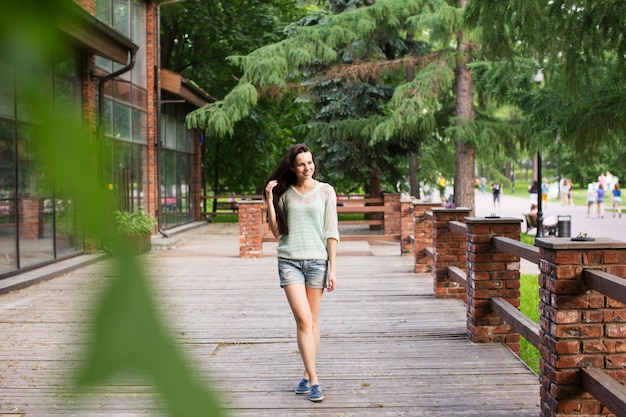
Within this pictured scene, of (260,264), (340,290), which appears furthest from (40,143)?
(260,264)

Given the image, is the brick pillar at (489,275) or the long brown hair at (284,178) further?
the brick pillar at (489,275)

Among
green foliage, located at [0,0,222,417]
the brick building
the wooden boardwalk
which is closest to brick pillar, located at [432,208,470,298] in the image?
the wooden boardwalk

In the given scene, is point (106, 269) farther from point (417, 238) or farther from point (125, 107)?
point (125, 107)

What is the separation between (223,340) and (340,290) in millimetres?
3553

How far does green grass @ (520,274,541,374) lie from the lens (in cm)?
717

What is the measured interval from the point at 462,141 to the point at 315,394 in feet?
50.9

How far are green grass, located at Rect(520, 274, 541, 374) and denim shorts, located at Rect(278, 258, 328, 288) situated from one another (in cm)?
229

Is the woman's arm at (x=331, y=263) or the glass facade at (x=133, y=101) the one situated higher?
the glass facade at (x=133, y=101)

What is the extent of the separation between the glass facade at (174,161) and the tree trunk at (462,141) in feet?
23.6

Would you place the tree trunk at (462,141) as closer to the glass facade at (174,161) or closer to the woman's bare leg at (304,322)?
the glass facade at (174,161)

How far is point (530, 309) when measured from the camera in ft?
30.1

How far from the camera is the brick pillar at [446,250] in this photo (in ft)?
29.3

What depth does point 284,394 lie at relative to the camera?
5289 mm

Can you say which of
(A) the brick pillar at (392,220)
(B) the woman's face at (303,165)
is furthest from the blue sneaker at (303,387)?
(A) the brick pillar at (392,220)
